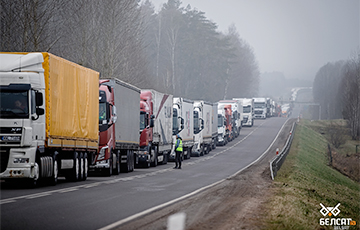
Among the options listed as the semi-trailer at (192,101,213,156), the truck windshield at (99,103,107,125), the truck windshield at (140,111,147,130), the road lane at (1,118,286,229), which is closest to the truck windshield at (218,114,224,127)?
the semi-trailer at (192,101,213,156)

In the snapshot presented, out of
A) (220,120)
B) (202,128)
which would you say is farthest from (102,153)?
(220,120)

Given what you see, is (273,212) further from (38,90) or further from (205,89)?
(205,89)

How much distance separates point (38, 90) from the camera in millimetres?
15570

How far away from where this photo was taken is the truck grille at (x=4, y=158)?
48.3ft

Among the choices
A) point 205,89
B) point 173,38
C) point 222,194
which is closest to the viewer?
point 222,194

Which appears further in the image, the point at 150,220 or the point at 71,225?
the point at 150,220

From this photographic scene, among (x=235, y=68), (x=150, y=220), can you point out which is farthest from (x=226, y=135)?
(x=235, y=68)

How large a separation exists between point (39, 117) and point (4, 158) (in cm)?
157

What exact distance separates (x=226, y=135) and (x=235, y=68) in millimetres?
74079

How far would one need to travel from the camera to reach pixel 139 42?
5866cm

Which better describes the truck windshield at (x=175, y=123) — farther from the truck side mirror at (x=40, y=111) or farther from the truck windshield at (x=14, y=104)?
the truck windshield at (x=14, y=104)

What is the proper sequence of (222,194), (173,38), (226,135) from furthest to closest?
(173,38) → (226,135) → (222,194)

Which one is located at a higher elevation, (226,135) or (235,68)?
(235,68)

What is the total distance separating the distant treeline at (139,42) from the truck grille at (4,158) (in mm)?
14177
